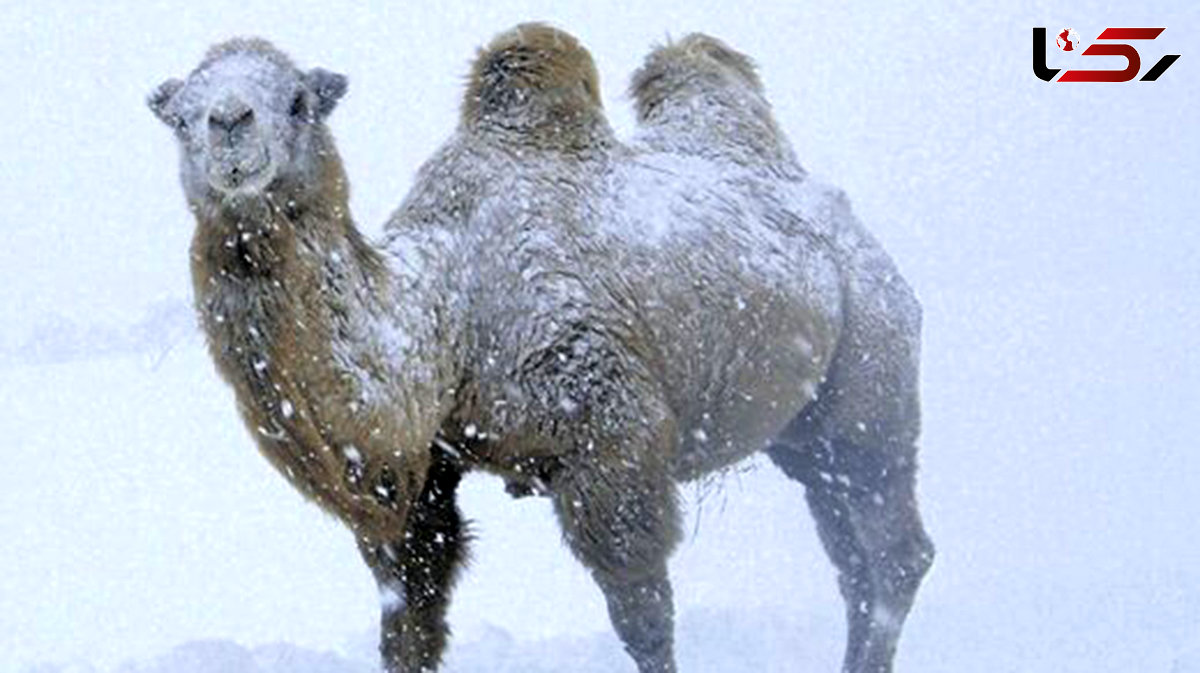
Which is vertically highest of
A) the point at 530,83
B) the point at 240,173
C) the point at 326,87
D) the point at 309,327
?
the point at 530,83

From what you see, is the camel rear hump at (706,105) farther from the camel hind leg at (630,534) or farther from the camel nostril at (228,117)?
the camel nostril at (228,117)

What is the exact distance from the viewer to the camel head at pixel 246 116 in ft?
16.5

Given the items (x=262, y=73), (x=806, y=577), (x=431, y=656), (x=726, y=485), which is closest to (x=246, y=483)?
(x=806, y=577)

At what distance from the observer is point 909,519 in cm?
748

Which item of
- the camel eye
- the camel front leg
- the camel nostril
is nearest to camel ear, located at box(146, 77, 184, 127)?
the camel eye

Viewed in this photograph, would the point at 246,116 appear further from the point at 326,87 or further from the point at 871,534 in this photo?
the point at 871,534

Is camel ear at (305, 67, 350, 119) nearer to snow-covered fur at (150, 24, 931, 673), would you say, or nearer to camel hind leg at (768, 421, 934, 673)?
snow-covered fur at (150, 24, 931, 673)

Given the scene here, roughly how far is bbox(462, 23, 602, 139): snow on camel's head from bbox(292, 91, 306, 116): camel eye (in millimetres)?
1073

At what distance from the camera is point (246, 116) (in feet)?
16.6

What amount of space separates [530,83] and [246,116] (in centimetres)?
156

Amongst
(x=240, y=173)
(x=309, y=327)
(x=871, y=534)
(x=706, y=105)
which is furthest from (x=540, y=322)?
(x=871, y=534)

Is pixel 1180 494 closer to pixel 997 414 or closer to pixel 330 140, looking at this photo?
pixel 997 414

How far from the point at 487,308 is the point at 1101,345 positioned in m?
14.2

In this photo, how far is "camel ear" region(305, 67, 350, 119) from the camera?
18.0ft
